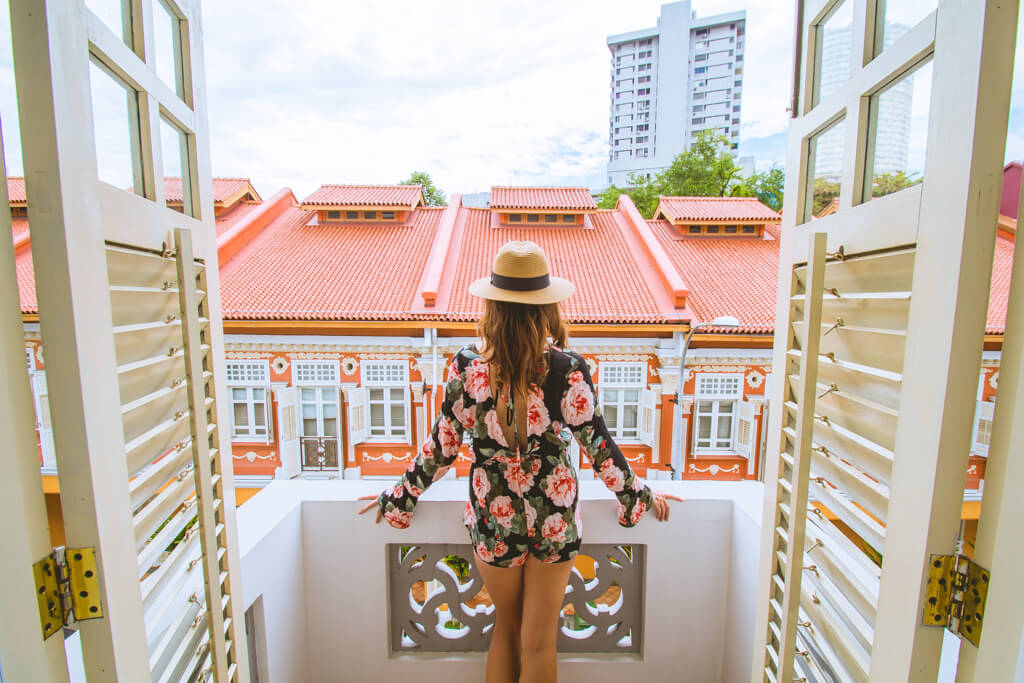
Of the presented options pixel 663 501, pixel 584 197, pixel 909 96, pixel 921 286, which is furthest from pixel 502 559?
pixel 584 197

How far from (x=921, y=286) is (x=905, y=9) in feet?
1.29

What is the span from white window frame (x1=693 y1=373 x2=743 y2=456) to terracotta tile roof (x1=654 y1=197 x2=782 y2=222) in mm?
2823

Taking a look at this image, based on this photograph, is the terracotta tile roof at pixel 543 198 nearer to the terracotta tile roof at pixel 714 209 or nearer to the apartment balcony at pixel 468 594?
the terracotta tile roof at pixel 714 209

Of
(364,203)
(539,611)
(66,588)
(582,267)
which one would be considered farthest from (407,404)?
(66,588)

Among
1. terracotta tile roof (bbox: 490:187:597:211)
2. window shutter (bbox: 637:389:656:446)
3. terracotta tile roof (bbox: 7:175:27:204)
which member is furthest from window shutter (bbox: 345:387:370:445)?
A: terracotta tile roof (bbox: 7:175:27:204)

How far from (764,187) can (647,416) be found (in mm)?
9880

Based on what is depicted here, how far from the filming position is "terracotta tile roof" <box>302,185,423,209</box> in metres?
7.22

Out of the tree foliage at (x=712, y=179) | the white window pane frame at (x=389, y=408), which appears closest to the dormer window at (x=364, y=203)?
the white window pane frame at (x=389, y=408)

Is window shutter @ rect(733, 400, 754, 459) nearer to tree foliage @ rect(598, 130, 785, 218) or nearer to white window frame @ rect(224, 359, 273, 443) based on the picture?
white window frame @ rect(224, 359, 273, 443)

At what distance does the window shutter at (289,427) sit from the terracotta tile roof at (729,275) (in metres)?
5.02

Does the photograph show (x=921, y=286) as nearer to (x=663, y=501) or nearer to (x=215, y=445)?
(x=663, y=501)

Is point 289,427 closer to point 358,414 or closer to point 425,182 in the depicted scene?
point 358,414

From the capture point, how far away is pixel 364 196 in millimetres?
7441

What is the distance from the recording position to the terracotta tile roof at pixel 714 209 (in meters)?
7.38
